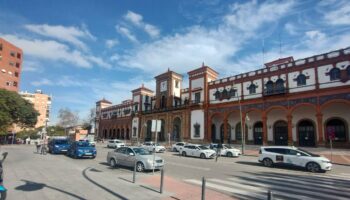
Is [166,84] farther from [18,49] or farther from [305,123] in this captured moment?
[18,49]

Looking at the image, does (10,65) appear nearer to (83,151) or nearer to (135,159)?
(83,151)

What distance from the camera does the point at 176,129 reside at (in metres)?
47.4

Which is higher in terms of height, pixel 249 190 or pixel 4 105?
pixel 4 105

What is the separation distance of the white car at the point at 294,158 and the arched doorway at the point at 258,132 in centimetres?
1757

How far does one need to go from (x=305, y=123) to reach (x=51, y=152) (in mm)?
31063

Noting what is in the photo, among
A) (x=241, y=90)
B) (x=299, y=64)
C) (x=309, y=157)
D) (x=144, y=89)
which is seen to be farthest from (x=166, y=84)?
(x=309, y=157)

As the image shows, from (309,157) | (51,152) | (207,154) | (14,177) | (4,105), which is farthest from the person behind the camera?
(4,105)

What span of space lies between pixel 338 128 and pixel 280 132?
22.9ft

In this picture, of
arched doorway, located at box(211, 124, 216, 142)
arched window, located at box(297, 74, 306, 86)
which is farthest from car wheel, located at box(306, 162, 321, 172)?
arched doorway, located at box(211, 124, 216, 142)

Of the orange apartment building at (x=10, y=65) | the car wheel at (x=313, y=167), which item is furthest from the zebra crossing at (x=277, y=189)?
the orange apartment building at (x=10, y=65)

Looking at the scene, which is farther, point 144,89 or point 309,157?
point 144,89

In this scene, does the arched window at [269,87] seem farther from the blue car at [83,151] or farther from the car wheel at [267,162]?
the blue car at [83,151]

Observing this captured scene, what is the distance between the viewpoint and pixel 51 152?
89.7ft

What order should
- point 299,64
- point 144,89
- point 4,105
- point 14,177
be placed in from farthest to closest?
point 144,89
point 4,105
point 299,64
point 14,177
